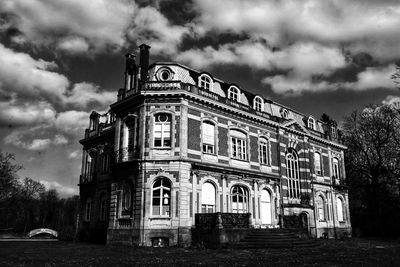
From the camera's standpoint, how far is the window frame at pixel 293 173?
2992 centimetres

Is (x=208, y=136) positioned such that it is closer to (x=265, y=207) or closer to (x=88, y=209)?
(x=265, y=207)

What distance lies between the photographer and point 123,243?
2172cm

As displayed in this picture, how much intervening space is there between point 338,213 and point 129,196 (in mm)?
22080

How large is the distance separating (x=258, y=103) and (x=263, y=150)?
4047mm

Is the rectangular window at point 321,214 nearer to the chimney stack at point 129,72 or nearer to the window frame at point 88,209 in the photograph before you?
the chimney stack at point 129,72

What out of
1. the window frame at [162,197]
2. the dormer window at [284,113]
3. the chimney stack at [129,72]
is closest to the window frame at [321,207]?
the dormer window at [284,113]

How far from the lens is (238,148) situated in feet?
86.8

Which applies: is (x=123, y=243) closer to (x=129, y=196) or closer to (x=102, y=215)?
(x=129, y=196)

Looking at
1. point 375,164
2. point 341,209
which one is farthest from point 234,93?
point 375,164

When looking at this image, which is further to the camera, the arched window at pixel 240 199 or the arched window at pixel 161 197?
the arched window at pixel 240 199

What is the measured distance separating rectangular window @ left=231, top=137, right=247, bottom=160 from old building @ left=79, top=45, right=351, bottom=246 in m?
0.08

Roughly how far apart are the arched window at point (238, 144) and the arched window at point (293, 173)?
543cm

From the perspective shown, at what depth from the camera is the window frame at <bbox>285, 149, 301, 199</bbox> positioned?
29922mm

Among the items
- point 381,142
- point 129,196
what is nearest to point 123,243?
point 129,196
